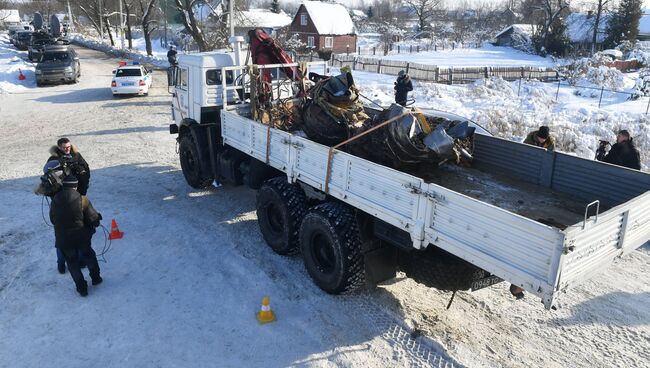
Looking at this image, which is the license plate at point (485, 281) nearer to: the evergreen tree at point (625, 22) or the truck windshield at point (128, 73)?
the truck windshield at point (128, 73)

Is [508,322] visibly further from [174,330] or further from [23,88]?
[23,88]

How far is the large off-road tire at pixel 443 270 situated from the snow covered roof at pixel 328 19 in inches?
1965

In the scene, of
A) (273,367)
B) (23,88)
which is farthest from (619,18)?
(273,367)

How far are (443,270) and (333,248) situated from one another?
1.36 metres

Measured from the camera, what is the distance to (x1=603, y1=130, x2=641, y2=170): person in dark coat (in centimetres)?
724

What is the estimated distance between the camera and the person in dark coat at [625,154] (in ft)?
23.7

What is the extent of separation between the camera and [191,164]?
980 centimetres

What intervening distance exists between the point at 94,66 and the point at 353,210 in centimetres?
3026

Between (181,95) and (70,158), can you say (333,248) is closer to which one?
(70,158)

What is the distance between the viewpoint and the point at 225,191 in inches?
385

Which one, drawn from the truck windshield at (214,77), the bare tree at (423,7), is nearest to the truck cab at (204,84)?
the truck windshield at (214,77)

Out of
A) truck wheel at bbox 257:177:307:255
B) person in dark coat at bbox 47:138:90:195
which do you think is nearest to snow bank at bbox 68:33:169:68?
person in dark coat at bbox 47:138:90:195

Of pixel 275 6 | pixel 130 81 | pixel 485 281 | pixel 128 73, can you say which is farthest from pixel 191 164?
pixel 275 6

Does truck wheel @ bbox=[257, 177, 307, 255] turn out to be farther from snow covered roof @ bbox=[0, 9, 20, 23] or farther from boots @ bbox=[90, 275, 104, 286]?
snow covered roof @ bbox=[0, 9, 20, 23]
